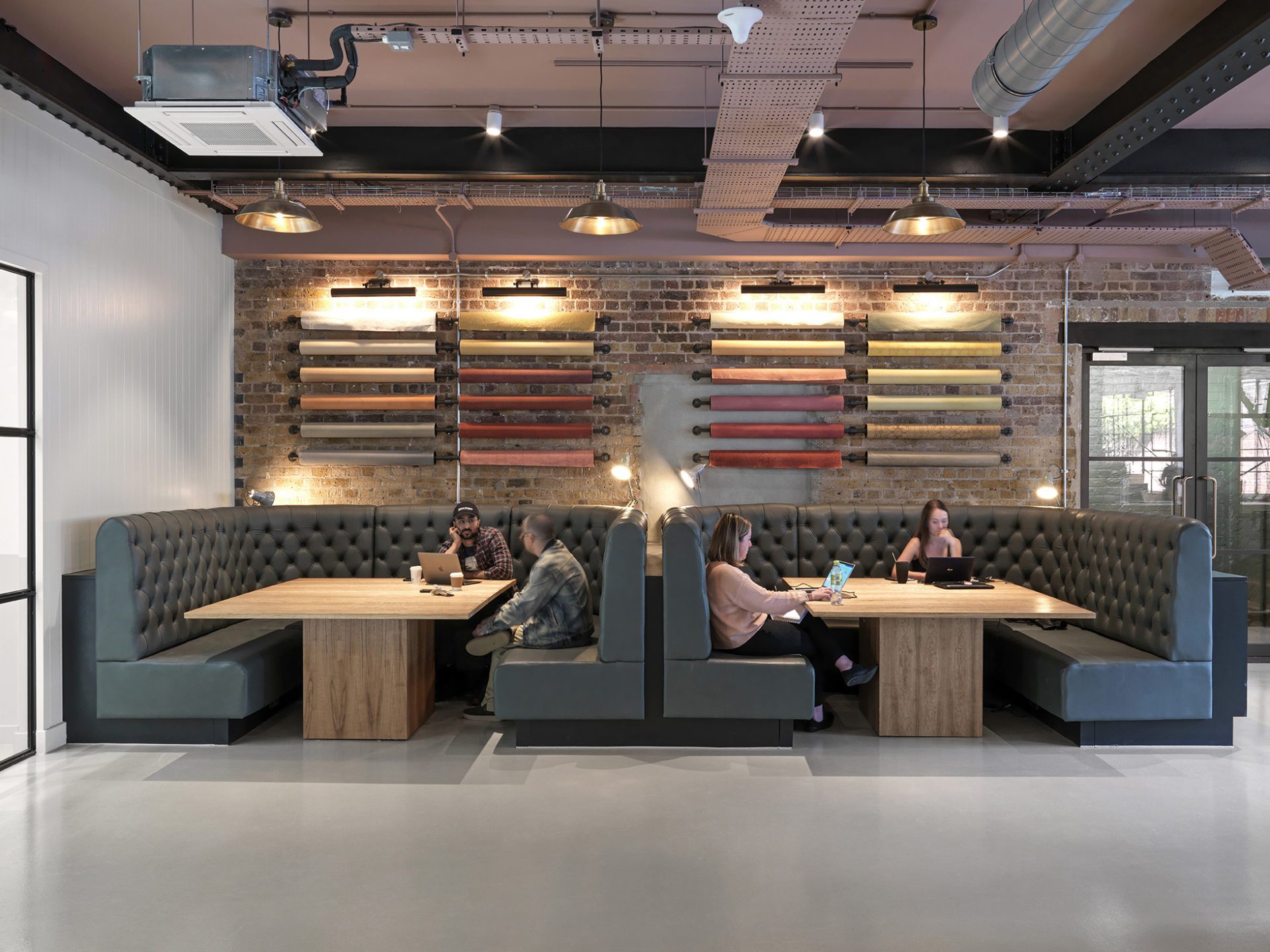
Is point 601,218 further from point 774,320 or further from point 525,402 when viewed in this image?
point 774,320

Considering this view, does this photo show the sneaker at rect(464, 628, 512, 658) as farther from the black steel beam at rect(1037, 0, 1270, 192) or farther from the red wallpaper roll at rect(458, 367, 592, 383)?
the black steel beam at rect(1037, 0, 1270, 192)

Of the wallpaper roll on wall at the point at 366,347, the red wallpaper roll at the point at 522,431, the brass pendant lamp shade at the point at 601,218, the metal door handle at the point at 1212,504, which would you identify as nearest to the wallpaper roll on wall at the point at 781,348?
the red wallpaper roll at the point at 522,431

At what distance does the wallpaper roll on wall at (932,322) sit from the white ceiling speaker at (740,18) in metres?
3.98

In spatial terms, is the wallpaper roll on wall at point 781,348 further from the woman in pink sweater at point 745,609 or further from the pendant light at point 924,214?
the woman in pink sweater at point 745,609

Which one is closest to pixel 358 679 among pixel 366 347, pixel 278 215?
pixel 278 215

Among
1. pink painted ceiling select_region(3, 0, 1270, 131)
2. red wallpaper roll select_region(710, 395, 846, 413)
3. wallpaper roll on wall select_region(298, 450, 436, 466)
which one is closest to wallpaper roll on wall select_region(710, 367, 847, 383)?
red wallpaper roll select_region(710, 395, 846, 413)

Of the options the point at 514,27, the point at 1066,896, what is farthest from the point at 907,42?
the point at 1066,896

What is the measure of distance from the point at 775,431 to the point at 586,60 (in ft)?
10.6

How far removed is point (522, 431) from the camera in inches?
283

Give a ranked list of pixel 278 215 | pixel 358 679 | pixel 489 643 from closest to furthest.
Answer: pixel 278 215 < pixel 358 679 < pixel 489 643

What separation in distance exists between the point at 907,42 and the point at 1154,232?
9.02 ft

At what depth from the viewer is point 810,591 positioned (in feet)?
16.9

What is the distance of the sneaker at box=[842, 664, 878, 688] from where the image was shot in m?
5.11

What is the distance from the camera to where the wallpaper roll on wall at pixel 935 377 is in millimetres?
7215
